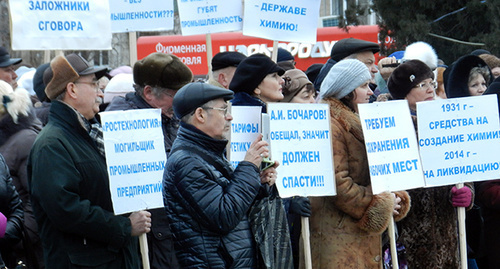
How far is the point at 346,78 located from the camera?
206 inches

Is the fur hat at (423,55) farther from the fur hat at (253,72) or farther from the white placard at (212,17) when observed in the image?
the fur hat at (253,72)

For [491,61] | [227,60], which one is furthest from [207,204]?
[491,61]

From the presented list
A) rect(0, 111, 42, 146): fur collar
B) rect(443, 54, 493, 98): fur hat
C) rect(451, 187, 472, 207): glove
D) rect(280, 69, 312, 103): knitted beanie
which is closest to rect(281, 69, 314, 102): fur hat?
rect(280, 69, 312, 103): knitted beanie

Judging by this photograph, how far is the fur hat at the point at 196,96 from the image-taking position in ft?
14.4

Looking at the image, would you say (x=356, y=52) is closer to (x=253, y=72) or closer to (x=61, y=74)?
(x=253, y=72)

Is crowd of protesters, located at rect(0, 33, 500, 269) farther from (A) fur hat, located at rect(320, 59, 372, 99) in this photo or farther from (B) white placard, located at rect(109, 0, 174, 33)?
(B) white placard, located at rect(109, 0, 174, 33)

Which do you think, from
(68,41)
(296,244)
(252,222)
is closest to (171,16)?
(68,41)

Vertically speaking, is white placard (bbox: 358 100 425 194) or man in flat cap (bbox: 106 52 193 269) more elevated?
man in flat cap (bbox: 106 52 193 269)

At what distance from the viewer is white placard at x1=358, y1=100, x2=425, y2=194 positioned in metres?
5.20

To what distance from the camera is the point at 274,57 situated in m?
6.23

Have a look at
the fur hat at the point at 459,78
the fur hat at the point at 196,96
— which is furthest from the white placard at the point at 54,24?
the fur hat at the point at 459,78

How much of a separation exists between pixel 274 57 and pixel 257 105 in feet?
2.77

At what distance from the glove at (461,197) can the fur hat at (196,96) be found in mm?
2020

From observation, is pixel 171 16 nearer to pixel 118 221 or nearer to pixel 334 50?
pixel 334 50
